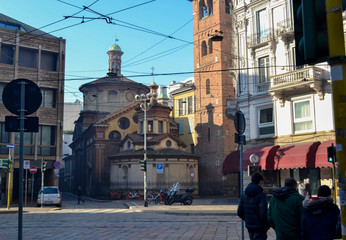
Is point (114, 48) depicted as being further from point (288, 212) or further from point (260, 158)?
point (288, 212)

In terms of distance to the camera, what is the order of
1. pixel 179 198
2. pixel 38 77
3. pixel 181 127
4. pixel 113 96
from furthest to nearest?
1. pixel 113 96
2. pixel 181 127
3. pixel 38 77
4. pixel 179 198

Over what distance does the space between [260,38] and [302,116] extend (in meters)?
6.26

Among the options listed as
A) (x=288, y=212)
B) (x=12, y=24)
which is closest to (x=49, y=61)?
(x=12, y=24)

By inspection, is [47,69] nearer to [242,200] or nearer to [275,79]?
[275,79]

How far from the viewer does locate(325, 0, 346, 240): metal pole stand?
3131mm

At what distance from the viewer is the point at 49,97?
120 feet

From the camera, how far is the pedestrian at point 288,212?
5.92 metres

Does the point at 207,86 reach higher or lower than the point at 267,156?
higher

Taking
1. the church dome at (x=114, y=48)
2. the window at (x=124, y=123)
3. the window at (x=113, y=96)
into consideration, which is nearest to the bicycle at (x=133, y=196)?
the window at (x=124, y=123)

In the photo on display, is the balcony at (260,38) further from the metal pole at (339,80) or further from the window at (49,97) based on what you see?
the metal pole at (339,80)

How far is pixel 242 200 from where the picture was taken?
273 inches

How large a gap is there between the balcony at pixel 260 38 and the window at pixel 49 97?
59.9 ft

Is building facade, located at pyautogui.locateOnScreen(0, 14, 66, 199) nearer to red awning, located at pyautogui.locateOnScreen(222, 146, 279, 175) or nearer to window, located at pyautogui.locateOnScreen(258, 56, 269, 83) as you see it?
red awning, located at pyautogui.locateOnScreen(222, 146, 279, 175)

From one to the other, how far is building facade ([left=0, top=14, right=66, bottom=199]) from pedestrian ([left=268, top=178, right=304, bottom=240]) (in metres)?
31.3
